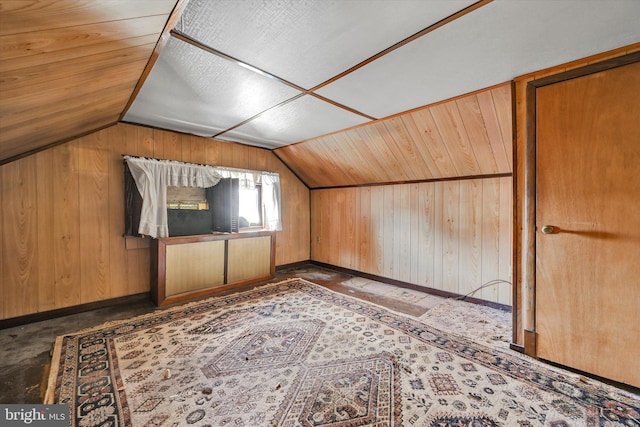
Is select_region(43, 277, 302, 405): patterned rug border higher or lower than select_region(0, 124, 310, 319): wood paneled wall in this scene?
lower

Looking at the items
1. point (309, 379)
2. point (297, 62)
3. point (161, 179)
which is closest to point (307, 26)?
point (297, 62)

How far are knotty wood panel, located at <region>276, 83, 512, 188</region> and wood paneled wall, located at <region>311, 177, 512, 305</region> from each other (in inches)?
8.4

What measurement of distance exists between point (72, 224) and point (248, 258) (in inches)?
77.5

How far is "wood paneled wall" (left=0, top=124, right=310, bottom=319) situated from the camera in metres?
2.46

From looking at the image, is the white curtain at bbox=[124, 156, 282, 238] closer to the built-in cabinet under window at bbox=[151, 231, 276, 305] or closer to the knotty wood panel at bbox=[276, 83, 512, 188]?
the built-in cabinet under window at bbox=[151, 231, 276, 305]

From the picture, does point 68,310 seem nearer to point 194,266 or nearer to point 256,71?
point 194,266

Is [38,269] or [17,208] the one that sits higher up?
[17,208]

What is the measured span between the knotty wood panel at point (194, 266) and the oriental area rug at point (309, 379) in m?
0.63

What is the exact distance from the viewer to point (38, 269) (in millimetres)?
2559

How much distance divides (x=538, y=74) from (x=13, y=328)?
4.96 metres

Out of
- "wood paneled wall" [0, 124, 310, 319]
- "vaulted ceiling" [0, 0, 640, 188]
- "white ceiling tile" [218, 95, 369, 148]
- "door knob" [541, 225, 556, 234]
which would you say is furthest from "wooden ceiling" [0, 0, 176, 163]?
"door knob" [541, 225, 556, 234]

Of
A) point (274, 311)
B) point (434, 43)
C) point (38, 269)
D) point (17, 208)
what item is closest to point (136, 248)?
point (38, 269)

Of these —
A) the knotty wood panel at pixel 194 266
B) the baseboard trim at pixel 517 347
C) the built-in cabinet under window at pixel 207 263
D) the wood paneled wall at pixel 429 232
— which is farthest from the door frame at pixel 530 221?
the knotty wood panel at pixel 194 266

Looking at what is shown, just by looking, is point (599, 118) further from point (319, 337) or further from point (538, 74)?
point (319, 337)
